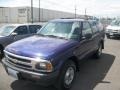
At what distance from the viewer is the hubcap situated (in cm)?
500

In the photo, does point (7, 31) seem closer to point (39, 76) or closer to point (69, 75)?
point (69, 75)

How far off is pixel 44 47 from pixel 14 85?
148 centimetres

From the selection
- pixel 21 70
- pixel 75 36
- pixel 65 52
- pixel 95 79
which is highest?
pixel 75 36

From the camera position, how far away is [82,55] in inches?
234

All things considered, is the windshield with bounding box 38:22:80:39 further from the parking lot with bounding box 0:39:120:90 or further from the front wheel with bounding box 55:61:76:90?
the parking lot with bounding box 0:39:120:90

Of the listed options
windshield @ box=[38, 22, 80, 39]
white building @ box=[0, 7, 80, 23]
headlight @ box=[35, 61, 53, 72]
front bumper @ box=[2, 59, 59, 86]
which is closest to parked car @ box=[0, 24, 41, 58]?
windshield @ box=[38, 22, 80, 39]

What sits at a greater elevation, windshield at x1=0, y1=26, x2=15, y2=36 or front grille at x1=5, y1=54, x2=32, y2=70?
windshield at x1=0, y1=26, x2=15, y2=36

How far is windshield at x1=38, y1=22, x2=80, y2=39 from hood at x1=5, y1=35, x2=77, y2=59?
0.33 metres

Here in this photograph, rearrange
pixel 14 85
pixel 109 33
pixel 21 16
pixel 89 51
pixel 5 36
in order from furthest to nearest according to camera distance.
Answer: pixel 21 16, pixel 109 33, pixel 5 36, pixel 89 51, pixel 14 85

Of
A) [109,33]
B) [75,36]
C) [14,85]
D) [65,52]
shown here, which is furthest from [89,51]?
[109,33]

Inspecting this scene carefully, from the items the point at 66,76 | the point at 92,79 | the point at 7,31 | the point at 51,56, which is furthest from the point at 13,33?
the point at 51,56

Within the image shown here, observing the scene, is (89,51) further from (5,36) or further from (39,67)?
(5,36)

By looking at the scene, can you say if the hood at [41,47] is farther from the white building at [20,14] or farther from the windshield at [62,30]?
the white building at [20,14]

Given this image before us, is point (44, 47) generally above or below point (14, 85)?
above
